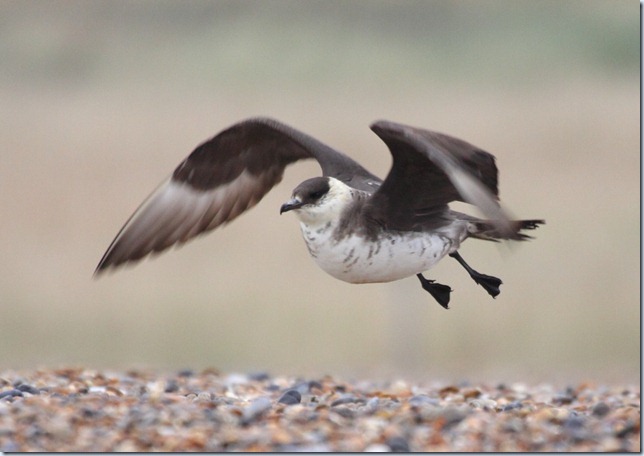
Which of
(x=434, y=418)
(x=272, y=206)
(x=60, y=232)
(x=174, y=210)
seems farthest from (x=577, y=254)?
(x=434, y=418)

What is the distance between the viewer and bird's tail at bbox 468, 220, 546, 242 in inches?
413

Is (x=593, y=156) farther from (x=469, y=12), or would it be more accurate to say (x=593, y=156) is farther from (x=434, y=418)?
(x=434, y=418)

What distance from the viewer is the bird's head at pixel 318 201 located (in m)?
9.80

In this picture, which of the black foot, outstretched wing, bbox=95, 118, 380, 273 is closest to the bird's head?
outstretched wing, bbox=95, 118, 380, 273

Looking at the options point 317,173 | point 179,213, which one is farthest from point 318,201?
point 317,173

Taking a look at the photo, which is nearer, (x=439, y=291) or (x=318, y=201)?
(x=318, y=201)

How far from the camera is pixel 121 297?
20547 mm

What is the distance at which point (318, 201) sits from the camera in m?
9.84

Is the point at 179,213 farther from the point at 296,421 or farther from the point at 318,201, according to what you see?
the point at 296,421

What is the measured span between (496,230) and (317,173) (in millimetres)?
12427

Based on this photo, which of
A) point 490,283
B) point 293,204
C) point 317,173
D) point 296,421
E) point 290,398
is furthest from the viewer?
point 317,173

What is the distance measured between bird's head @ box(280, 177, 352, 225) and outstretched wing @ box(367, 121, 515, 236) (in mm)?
271

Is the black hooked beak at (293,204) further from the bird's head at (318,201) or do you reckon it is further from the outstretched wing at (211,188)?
the outstretched wing at (211,188)

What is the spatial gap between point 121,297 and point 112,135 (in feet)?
17.5
